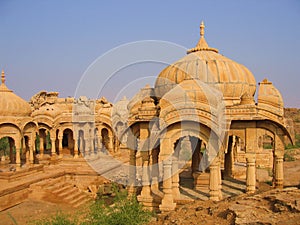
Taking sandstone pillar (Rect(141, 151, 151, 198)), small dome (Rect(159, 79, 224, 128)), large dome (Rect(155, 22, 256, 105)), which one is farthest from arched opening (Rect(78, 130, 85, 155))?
small dome (Rect(159, 79, 224, 128))

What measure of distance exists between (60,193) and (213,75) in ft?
31.1

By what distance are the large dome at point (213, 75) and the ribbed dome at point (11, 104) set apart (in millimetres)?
8520

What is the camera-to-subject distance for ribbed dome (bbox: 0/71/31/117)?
1653 centimetres

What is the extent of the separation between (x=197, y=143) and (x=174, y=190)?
396cm

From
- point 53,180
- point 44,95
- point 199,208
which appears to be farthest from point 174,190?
point 44,95

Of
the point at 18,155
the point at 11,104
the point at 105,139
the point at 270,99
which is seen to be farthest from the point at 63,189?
the point at 105,139

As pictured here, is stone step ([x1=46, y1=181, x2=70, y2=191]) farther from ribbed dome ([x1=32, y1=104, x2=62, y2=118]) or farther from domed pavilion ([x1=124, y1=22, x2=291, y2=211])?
ribbed dome ([x1=32, y1=104, x2=62, y2=118])

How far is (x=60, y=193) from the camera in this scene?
1512 cm

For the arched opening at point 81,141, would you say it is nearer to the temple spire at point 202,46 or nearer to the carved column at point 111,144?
the carved column at point 111,144

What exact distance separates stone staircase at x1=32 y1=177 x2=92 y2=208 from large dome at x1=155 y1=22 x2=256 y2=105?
261 inches

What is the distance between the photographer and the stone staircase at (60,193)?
569 inches

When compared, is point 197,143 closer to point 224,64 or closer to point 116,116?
point 224,64

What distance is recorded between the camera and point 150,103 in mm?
11500

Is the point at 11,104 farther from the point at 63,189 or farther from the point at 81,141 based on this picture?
the point at 81,141
